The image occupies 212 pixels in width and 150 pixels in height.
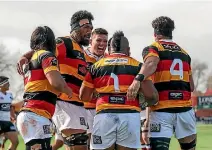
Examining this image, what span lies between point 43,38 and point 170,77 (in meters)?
2.15

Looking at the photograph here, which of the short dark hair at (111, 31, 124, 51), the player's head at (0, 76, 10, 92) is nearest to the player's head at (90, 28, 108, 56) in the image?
the short dark hair at (111, 31, 124, 51)

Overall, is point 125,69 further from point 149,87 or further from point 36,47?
point 36,47

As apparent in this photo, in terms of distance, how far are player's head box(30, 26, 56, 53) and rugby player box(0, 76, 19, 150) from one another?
796 centimetres

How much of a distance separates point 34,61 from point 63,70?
153 centimetres

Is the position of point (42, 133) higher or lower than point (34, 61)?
lower

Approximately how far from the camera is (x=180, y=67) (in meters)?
7.72

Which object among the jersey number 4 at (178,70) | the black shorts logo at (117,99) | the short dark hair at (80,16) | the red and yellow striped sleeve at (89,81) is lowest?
the black shorts logo at (117,99)

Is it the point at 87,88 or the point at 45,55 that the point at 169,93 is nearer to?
the point at 87,88

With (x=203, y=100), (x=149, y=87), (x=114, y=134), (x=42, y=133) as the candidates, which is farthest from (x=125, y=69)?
(x=203, y=100)

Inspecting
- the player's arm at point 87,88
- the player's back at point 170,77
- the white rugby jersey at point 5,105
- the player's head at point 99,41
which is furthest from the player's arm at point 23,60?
the white rugby jersey at point 5,105

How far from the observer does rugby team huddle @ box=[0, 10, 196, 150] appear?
6590mm

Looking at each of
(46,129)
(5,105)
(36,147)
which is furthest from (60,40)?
(5,105)

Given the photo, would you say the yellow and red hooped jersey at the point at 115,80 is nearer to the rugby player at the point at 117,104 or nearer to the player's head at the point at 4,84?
the rugby player at the point at 117,104

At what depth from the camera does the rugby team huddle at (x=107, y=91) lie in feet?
21.6
